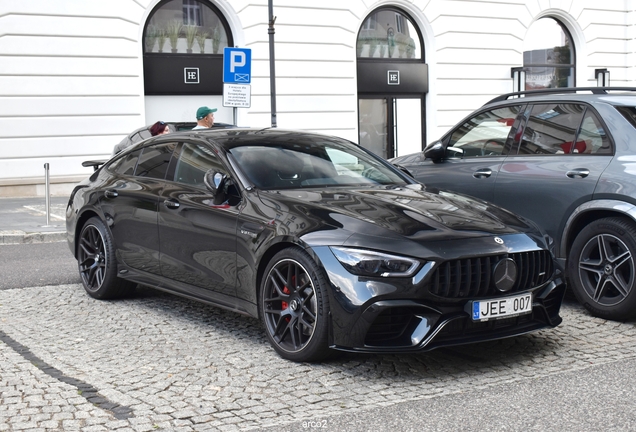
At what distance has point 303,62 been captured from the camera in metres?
22.0

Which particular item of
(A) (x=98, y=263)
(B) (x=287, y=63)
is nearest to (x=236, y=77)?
(B) (x=287, y=63)

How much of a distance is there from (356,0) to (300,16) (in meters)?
1.84

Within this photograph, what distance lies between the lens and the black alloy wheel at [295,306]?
16.9 feet

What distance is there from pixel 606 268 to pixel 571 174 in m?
0.77

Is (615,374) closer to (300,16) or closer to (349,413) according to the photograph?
(349,413)

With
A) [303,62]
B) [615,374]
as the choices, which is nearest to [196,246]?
[615,374]

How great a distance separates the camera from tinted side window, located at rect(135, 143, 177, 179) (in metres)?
6.93

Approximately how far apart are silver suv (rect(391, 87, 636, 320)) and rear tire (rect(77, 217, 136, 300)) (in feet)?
9.51

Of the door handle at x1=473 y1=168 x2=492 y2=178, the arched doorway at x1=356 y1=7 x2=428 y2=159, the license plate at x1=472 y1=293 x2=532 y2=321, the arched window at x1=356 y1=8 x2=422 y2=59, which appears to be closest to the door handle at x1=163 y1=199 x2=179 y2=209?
the license plate at x1=472 y1=293 x2=532 y2=321

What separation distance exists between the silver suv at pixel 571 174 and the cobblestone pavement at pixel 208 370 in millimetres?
398

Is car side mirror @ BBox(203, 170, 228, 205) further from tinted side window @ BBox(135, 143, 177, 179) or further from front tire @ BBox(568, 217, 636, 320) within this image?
front tire @ BBox(568, 217, 636, 320)

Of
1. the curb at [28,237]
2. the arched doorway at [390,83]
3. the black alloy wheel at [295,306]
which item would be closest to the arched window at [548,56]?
the arched doorway at [390,83]

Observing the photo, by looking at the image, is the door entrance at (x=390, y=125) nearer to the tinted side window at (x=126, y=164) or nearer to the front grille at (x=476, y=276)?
the tinted side window at (x=126, y=164)

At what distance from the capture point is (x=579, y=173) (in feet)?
22.2
